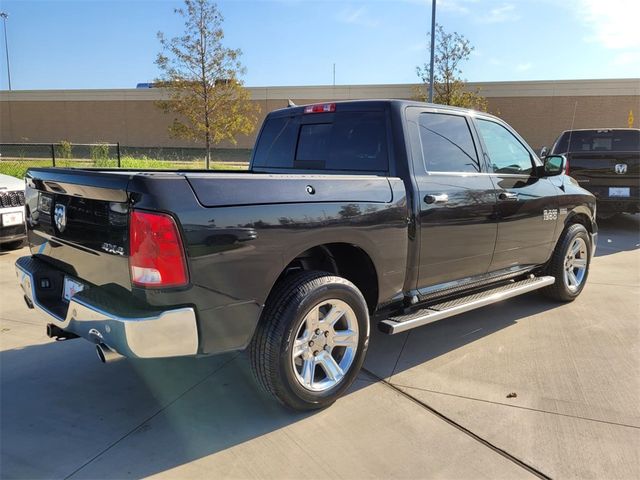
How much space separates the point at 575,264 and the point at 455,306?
2.40 m

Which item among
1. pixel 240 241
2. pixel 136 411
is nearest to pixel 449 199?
pixel 240 241

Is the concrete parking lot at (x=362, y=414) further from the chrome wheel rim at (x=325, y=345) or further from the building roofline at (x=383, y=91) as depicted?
the building roofline at (x=383, y=91)

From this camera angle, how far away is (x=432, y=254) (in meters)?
3.88

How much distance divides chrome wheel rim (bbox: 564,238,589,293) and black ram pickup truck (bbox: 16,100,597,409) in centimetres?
59

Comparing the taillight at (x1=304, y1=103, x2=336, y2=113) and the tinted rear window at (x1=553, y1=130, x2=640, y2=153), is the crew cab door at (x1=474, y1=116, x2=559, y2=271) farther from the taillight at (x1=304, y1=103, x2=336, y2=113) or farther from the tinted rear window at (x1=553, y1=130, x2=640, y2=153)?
the tinted rear window at (x1=553, y1=130, x2=640, y2=153)

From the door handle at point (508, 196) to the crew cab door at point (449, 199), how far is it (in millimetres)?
129

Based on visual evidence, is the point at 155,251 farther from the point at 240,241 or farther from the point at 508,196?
the point at 508,196

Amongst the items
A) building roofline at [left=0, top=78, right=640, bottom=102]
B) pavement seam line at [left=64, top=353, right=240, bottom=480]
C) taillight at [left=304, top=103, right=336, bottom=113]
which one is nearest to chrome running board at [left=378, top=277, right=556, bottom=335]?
pavement seam line at [left=64, top=353, right=240, bottom=480]

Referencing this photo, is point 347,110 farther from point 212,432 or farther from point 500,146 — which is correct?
point 212,432

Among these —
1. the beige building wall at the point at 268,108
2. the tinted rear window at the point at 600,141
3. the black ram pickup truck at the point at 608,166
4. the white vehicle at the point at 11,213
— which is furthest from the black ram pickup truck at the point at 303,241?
the beige building wall at the point at 268,108

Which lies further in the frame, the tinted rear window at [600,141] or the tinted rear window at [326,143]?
the tinted rear window at [600,141]

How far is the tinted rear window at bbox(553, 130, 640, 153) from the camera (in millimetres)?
10055

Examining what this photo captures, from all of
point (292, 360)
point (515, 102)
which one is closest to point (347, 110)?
point (292, 360)

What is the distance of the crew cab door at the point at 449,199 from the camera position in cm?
380
